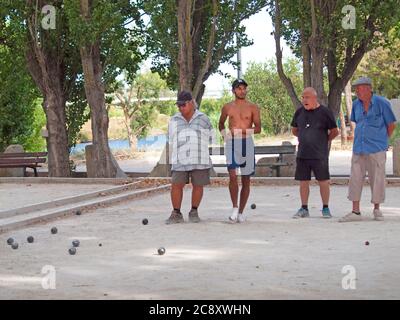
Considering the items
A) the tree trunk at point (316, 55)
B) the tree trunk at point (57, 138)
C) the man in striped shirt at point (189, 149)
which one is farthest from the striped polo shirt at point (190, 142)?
the tree trunk at point (57, 138)

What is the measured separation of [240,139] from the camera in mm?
11039

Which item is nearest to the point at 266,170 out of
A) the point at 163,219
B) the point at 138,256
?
the point at 163,219

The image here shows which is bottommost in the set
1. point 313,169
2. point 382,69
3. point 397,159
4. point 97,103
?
point 397,159

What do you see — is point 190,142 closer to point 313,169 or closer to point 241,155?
point 241,155

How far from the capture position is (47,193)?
1538cm

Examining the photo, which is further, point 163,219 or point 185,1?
point 185,1

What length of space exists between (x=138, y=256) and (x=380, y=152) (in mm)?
3779

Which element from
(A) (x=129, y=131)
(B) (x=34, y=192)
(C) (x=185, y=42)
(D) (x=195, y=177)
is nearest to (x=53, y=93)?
(C) (x=185, y=42)

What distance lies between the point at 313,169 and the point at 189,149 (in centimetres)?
170

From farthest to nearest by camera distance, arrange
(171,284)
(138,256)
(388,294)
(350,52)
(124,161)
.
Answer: (124,161) → (350,52) → (138,256) → (171,284) → (388,294)

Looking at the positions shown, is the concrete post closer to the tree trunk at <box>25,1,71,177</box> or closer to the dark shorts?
the dark shorts

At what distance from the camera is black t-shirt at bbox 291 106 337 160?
1129cm

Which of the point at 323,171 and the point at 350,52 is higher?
the point at 350,52

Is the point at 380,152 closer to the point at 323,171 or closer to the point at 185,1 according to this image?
the point at 323,171
